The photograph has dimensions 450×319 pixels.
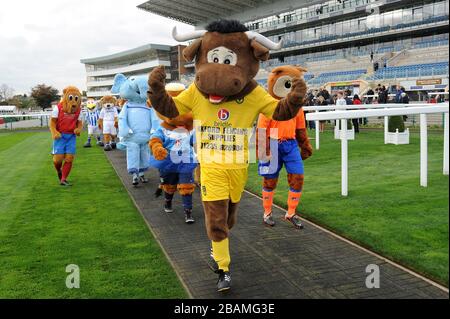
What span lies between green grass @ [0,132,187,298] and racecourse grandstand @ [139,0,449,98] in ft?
67.7

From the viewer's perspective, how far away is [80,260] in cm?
439

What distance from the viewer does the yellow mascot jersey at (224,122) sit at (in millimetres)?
3770

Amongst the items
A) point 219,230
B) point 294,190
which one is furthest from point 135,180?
point 219,230

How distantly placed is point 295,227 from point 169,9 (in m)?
30.5

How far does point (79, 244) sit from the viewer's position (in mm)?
4898

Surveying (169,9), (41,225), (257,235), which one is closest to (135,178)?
(41,225)

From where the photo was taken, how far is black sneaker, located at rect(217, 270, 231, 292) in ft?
11.6

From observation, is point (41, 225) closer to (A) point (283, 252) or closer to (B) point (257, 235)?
(B) point (257, 235)

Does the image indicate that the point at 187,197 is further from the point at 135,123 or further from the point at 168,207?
the point at 135,123

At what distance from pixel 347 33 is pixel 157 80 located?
134 feet

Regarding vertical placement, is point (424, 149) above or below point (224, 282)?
above

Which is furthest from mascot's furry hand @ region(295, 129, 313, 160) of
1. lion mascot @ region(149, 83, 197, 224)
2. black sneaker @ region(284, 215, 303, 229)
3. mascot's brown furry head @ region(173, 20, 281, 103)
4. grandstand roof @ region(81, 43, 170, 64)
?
grandstand roof @ region(81, 43, 170, 64)

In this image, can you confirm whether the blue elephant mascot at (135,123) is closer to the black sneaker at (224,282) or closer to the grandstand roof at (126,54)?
the black sneaker at (224,282)

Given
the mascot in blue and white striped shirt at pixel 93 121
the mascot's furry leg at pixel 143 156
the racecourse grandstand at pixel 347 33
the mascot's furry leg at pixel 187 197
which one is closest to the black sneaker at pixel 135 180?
the mascot's furry leg at pixel 143 156
